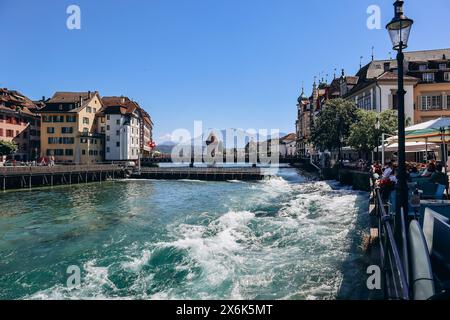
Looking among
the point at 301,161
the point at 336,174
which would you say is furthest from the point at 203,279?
the point at 301,161

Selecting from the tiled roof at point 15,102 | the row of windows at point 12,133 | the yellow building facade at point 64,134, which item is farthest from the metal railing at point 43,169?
the tiled roof at point 15,102

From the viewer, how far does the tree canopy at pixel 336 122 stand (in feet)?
166

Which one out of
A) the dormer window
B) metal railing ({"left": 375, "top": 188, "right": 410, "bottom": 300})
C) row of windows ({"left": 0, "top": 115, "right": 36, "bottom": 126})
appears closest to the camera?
metal railing ({"left": 375, "top": 188, "right": 410, "bottom": 300})

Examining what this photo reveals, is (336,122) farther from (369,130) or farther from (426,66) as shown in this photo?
(426,66)

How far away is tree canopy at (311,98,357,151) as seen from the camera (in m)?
50.6

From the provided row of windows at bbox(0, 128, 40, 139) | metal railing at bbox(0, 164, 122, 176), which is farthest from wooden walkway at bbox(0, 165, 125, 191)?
row of windows at bbox(0, 128, 40, 139)

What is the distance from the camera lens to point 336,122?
51094mm

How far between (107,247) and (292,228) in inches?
357

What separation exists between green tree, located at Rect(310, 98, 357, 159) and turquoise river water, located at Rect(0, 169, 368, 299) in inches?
1199

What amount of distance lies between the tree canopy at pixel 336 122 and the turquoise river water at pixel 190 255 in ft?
99.9

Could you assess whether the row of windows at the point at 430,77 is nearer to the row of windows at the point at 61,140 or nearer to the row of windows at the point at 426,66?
the row of windows at the point at 426,66

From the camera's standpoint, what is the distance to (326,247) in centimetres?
1280

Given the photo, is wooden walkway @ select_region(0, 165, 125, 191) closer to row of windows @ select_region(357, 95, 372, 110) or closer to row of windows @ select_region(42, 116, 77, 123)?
row of windows @ select_region(42, 116, 77, 123)
